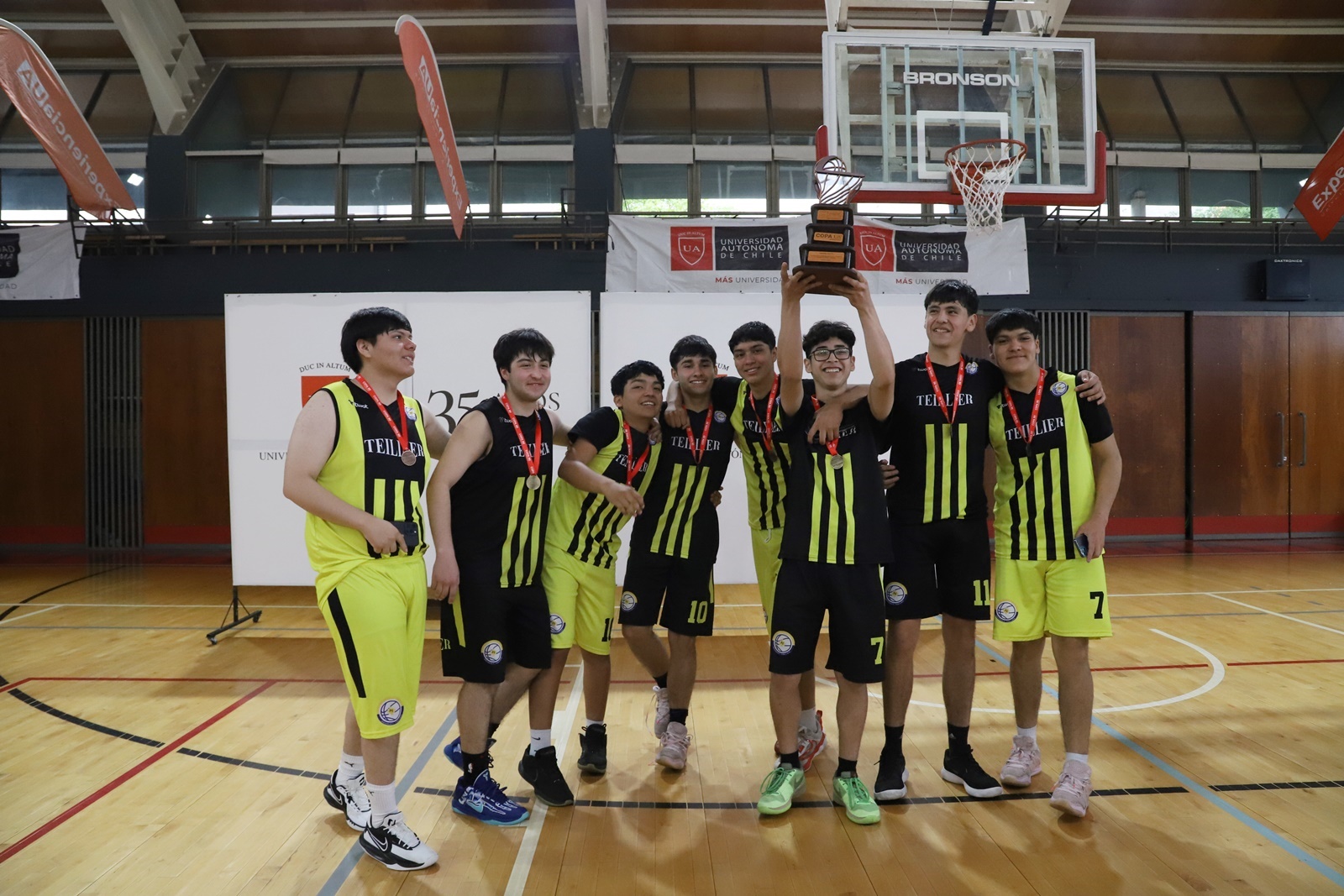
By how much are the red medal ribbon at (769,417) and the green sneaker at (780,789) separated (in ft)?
4.32

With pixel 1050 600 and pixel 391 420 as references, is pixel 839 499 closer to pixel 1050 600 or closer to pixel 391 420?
pixel 1050 600

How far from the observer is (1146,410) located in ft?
36.9

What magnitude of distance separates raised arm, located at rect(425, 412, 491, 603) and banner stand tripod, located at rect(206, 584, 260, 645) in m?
4.26

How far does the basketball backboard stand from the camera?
23.5ft

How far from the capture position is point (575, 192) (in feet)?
36.9

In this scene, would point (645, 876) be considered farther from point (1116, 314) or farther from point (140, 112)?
point (140, 112)

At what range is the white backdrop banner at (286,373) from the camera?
655 centimetres

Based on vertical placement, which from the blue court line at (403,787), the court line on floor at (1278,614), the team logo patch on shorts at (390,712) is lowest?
the court line on floor at (1278,614)

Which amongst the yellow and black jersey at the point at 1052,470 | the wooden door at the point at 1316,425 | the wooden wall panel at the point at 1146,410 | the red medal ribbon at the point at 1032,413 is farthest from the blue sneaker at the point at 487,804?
the wooden door at the point at 1316,425

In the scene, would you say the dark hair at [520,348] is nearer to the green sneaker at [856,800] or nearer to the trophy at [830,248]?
the trophy at [830,248]

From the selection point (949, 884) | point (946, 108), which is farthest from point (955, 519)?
point (946, 108)

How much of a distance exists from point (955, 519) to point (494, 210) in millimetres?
9547

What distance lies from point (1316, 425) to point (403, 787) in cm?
1260

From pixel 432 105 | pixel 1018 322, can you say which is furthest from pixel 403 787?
pixel 432 105
